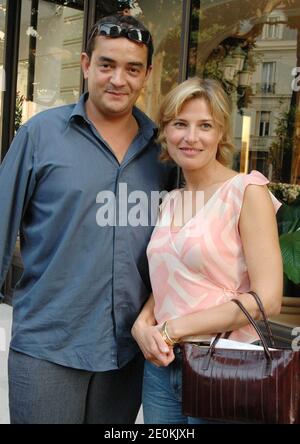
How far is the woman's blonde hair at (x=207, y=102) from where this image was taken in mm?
1789

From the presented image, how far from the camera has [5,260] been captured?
1908 mm

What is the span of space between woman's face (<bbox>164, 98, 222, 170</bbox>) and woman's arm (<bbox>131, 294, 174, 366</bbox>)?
0.47 metres

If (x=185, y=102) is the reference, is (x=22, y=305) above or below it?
below

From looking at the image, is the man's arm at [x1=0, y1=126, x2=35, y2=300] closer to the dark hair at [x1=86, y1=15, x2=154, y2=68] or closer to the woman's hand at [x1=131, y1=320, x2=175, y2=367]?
the dark hair at [x1=86, y1=15, x2=154, y2=68]

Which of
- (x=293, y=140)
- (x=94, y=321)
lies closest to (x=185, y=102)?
(x=94, y=321)

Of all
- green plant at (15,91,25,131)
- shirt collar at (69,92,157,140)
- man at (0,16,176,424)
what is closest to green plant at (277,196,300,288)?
shirt collar at (69,92,157,140)

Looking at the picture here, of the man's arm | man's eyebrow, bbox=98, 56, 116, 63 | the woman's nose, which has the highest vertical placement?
man's eyebrow, bbox=98, 56, 116, 63

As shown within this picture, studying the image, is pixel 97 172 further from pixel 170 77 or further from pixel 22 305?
pixel 170 77

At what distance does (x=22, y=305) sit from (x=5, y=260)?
0.15m

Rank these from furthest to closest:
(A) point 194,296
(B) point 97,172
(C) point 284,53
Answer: (C) point 284,53
(B) point 97,172
(A) point 194,296

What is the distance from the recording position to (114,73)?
186cm

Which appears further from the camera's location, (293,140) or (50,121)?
(293,140)

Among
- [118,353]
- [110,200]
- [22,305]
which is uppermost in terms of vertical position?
[110,200]

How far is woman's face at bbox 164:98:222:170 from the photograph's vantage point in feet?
5.88
